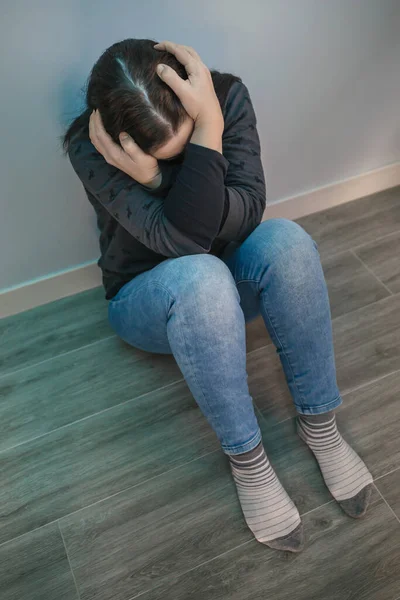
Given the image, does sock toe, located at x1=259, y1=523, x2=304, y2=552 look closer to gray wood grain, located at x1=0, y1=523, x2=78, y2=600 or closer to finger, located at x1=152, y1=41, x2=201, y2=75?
gray wood grain, located at x1=0, y1=523, x2=78, y2=600

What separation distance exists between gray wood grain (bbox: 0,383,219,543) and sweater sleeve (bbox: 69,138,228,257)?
0.41m

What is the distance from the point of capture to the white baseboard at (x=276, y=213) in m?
1.35

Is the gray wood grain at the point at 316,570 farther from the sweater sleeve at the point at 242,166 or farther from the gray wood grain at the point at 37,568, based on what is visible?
the sweater sleeve at the point at 242,166

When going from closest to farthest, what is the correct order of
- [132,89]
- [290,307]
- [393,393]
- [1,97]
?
[132,89], [290,307], [1,97], [393,393]

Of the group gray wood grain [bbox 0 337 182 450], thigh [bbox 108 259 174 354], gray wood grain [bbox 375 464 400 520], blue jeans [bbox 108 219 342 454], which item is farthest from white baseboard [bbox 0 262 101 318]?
gray wood grain [bbox 375 464 400 520]

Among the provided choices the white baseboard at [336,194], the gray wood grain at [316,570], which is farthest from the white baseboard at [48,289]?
the gray wood grain at [316,570]

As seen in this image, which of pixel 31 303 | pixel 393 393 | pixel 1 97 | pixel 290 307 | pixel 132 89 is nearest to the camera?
pixel 132 89

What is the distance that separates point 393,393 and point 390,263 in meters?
0.41

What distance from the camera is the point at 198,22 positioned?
3.46 feet

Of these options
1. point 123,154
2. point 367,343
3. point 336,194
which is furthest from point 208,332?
point 336,194

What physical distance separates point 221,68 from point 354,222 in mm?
623

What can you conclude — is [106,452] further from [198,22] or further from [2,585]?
[198,22]

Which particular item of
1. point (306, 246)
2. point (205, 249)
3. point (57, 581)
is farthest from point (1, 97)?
point (57, 581)

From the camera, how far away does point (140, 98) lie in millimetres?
753
